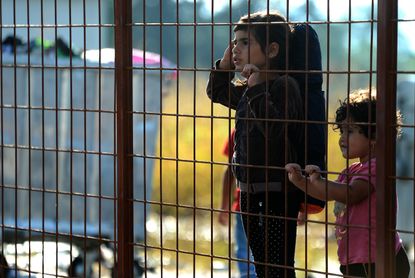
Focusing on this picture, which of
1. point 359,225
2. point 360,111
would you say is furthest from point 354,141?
point 359,225

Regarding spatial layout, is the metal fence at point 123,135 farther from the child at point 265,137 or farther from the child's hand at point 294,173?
the child's hand at point 294,173

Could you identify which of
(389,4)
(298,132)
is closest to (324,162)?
(298,132)

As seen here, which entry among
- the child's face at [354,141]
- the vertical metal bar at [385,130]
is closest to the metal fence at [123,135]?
the child's face at [354,141]

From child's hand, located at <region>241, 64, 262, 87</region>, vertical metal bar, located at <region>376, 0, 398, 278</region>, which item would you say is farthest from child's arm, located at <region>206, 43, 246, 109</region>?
vertical metal bar, located at <region>376, 0, 398, 278</region>

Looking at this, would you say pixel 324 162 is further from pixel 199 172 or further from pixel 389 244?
pixel 199 172

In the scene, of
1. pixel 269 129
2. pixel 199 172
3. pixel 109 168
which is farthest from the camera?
pixel 199 172

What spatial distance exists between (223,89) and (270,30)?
0.37 meters

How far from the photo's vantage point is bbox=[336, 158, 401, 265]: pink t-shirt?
13.7 feet

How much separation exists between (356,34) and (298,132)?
245 inches

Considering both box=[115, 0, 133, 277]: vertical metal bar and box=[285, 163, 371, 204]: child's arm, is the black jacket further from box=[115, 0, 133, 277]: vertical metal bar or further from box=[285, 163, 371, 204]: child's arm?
box=[115, 0, 133, 277]: vertical metal bar

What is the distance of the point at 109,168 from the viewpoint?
1028cm

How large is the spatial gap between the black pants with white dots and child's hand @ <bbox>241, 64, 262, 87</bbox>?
20.0 inches

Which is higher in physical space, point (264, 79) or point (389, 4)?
point (389, 4)

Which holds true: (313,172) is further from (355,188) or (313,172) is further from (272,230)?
(272,230)
